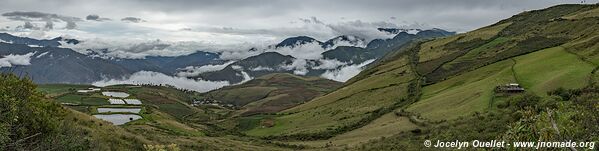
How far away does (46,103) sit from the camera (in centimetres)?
3459

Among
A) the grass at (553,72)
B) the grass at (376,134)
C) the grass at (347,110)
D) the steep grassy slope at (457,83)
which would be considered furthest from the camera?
the grass at (347,110)

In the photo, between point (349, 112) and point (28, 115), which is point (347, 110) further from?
point (28, 115)

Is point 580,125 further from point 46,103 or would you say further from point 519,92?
point 519,92

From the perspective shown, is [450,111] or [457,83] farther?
[457,83]

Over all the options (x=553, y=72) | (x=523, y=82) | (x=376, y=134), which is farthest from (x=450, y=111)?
(x=553, y=72)

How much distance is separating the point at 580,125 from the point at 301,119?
411ft

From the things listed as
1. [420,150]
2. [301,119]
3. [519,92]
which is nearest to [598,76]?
[519,92]

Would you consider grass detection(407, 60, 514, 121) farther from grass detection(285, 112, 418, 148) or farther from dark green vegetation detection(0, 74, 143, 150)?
dark green vegetation detection(0, 74, 143, 150)

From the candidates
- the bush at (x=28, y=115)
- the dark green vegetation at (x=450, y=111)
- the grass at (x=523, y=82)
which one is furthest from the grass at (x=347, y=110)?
the bush at (x=28, y=115)

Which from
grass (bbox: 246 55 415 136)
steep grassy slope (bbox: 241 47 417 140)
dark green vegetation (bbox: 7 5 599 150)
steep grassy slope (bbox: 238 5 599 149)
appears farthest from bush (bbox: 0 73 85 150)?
grass (bbox: 246 55 415 136)

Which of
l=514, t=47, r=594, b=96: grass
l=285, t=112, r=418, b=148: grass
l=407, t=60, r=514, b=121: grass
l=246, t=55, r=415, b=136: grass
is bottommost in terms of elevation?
l=246, t=55, r=415, b=136: grass

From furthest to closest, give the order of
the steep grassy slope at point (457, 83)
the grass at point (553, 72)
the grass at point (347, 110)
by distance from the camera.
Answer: the grass at point (347, 110)
the steep grassy slope at point (457, 83)
the grass at point (553, 72)

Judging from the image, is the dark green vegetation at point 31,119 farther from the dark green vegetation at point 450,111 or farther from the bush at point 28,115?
the dark green vegetation at point 450,111

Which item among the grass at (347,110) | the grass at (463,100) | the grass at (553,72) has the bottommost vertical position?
the grass at (347,110)
